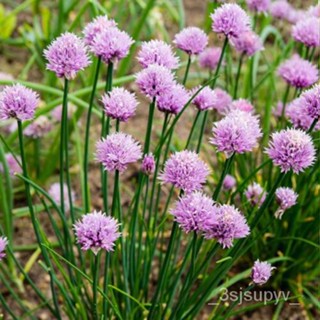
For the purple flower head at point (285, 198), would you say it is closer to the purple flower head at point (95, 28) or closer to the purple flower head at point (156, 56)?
the purple flower head at point (156, 56)

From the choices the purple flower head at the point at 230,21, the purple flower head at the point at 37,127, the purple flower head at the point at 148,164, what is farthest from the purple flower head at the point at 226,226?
the purple flower head at the point at 37,127

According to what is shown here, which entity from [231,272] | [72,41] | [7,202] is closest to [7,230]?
[7,202]

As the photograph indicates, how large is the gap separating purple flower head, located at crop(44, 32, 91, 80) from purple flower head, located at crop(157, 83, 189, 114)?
0.15 metres

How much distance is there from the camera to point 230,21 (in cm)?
122

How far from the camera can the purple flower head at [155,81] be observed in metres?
1.10

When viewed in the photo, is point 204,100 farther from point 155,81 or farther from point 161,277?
point 161,277

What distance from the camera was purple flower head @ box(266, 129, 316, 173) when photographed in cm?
105

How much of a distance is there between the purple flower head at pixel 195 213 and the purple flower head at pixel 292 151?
14cm

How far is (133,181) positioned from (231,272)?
429 millimetres

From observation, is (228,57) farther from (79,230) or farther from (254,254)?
(79,230)

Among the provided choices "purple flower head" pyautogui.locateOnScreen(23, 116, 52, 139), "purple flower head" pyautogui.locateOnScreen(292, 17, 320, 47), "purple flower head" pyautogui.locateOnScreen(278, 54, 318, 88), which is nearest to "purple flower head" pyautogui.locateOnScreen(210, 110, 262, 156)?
"purple flower head" pyautogui.locateOnScreen(278, 54, 318, 88)

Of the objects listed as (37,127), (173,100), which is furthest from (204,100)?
(37,127)

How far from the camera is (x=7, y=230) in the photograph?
1696mm

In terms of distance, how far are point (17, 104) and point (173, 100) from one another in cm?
27
